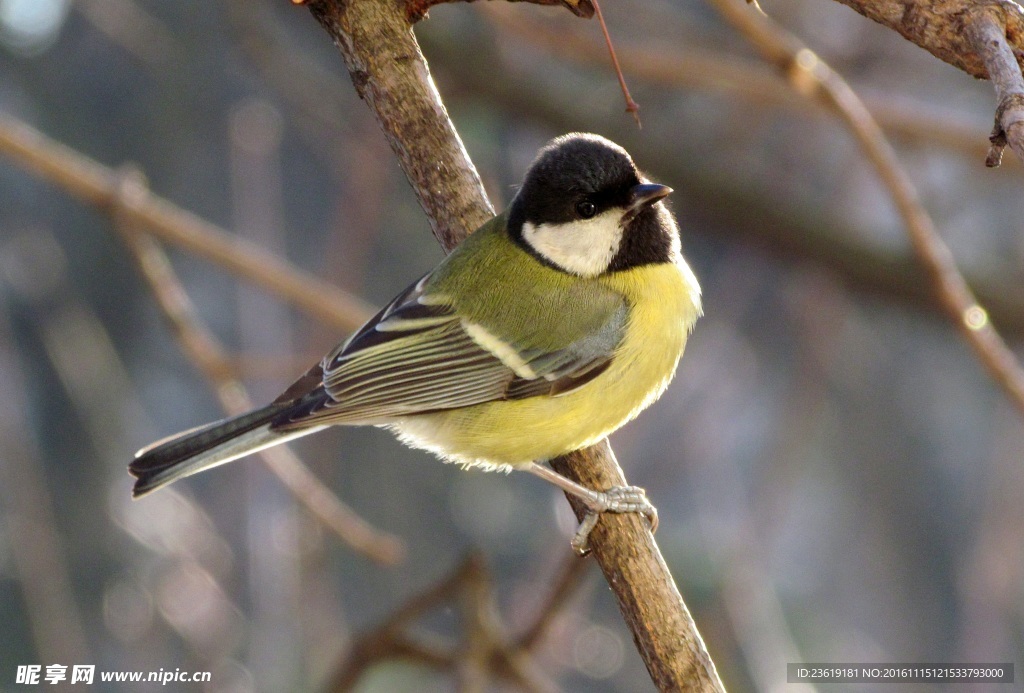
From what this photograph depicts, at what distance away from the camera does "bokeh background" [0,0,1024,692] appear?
10.9 feet

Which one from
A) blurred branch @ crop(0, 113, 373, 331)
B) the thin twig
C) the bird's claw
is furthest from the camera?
blurred branch @ crop(0, 113, 373, 331)

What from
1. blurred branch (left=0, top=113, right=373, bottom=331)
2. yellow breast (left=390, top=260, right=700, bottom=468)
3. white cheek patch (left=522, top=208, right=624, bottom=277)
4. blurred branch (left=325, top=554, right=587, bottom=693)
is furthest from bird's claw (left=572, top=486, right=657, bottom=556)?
blurred branch (left=0, top=113, right=373, bottom=331)

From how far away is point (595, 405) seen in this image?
7.58ft

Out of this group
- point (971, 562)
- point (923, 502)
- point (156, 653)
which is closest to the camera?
point (156, 653)

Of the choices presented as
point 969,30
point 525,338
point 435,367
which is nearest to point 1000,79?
point 969,30

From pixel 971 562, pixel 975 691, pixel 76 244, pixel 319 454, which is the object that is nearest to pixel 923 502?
pixel 971 562

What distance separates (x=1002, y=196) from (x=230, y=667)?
3.46 metres

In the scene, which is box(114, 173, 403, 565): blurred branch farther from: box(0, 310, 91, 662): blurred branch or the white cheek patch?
the white cheek patch

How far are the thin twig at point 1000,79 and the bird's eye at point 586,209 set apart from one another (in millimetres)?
965

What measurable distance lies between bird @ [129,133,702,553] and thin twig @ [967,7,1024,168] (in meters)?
0.85

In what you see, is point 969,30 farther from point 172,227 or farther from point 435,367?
point 172,227

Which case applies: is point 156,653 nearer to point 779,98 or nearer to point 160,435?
point 160,435

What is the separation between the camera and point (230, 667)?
312 centimetres

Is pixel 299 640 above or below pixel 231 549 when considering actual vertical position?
below
